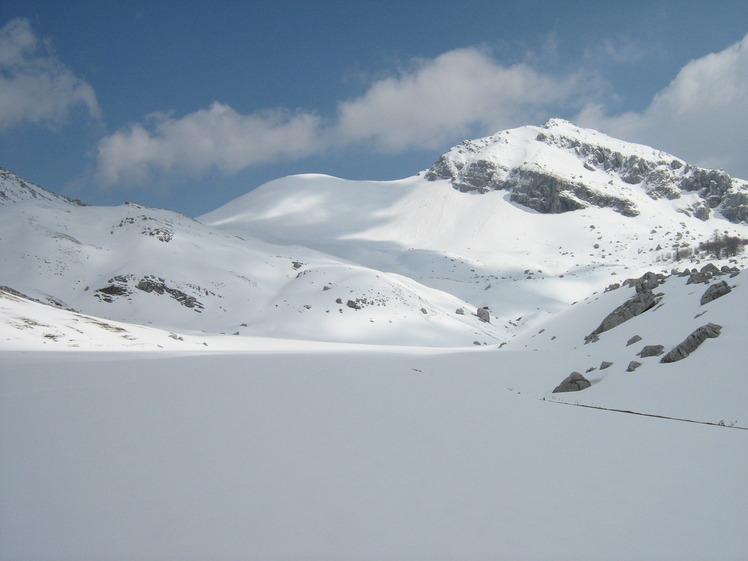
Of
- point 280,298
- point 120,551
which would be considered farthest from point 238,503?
point 280,298

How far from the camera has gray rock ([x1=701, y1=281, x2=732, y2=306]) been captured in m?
14.8

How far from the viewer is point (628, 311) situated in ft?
60.6

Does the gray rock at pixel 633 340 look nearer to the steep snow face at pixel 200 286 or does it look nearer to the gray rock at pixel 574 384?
the gray rock at pixel 574 384

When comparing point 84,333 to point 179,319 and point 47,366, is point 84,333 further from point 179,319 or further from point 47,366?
point 179,319

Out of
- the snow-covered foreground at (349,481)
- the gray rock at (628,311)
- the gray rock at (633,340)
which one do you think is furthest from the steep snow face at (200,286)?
the snow-covered foreground at (349,481)

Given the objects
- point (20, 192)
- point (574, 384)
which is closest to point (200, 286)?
point (20, 192)

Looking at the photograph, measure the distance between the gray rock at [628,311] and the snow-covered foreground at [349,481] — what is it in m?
12.5

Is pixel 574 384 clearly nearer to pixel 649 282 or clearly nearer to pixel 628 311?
pixel 628 311

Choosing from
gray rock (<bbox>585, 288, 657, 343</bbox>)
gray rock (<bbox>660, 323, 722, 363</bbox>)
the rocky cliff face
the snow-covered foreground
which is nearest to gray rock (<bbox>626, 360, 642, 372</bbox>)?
Answer: gray rock (<bbox>660, 323, 722, 363</bbox>)

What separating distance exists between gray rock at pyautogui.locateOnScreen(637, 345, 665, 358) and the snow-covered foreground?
20.5 ft

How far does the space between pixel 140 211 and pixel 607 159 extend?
414 ft

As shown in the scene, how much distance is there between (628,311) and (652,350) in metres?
6.52

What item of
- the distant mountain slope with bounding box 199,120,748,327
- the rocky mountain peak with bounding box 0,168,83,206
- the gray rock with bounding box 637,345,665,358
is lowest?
the gray rock with bounding box 637,345,665,358

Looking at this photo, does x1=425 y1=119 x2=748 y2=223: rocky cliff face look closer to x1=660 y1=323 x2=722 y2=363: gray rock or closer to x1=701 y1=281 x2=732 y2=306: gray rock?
x1=701 y1=281 x2=732 y2=306: gray rock
